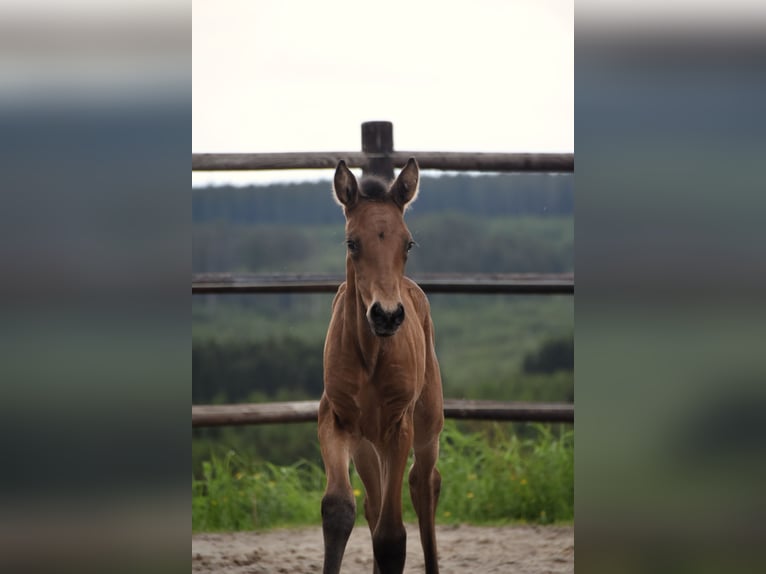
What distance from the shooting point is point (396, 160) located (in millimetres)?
4559

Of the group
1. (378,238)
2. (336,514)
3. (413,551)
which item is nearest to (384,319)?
(378,238)

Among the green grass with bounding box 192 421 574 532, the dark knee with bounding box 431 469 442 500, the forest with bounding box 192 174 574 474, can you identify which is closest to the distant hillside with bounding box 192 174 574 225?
the forest with bounding box 192 174 574 474

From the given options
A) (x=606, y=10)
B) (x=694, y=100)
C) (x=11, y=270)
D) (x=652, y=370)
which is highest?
(x=606, y=10)

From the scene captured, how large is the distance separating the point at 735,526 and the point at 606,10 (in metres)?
0.72

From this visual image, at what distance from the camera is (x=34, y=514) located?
4.07 ft

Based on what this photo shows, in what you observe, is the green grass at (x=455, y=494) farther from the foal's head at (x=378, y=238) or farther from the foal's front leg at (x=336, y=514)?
the foal's head at (x=378, y=238)

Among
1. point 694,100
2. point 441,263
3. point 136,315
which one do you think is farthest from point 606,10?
point 441,263

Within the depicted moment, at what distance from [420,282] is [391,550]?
1.96 metres

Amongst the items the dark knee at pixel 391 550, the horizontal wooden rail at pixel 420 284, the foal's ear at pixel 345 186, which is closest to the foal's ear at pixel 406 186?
the foal's ear at pixel 345 186

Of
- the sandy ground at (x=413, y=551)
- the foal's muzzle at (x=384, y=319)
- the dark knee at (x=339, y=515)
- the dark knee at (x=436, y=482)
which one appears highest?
the foal's muzzle at (x=384, y=319)

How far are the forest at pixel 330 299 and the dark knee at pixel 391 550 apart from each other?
595 centimetres

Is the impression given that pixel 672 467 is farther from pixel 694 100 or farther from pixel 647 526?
pixel 694 100

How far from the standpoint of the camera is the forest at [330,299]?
9.72m

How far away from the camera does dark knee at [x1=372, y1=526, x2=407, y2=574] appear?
2.94 metres
